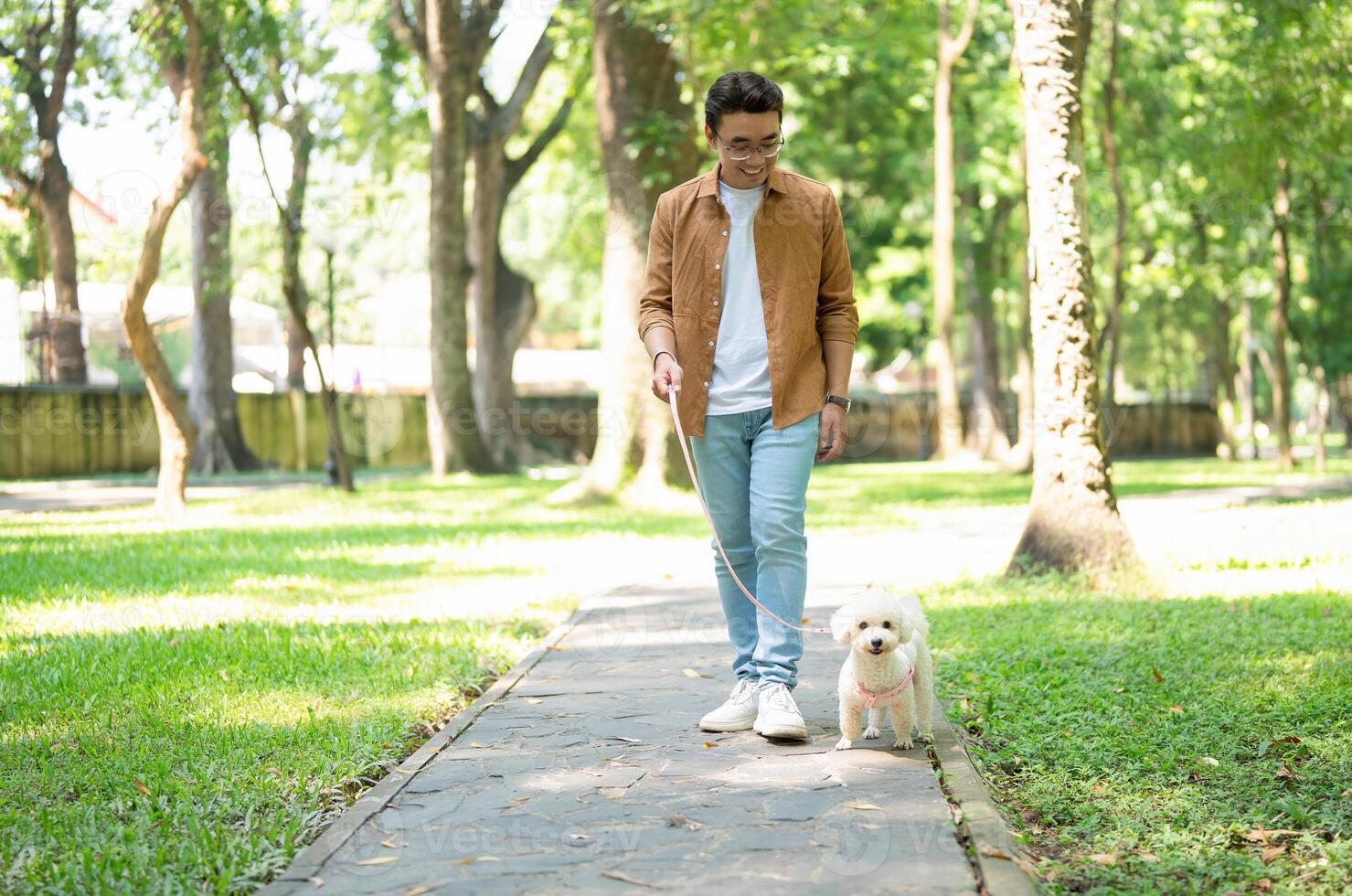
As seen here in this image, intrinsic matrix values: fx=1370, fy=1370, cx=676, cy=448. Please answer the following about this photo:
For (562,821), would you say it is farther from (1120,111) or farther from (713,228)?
(1120,111)

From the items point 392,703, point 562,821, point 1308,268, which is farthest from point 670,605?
point 1308,268

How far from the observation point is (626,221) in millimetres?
15914

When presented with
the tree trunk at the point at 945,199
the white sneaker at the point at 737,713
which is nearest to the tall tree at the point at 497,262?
the tree trunk at the point at 945,199

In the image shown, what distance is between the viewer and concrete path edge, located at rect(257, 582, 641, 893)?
368 centimetres

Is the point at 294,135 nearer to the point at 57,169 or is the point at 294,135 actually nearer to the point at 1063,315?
the point at 57,169

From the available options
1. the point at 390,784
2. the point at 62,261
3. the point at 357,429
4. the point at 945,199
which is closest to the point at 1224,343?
the point at 945,199

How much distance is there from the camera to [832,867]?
11.8 ft

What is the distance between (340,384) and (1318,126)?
37027 mm

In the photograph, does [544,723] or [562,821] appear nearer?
[562,821]

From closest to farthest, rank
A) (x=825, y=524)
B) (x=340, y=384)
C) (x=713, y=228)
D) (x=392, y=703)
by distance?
(x=713, y=228)
(x=392, y=703)
(x=825, y=524)
(x=340, y=384)

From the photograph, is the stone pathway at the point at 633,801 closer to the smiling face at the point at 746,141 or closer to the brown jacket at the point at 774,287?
the brown jacket at the point at 774,287

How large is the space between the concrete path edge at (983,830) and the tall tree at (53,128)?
1654 cm

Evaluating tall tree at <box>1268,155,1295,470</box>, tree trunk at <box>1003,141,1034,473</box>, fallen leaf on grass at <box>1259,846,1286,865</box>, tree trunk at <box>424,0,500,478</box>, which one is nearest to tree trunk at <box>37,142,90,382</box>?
tree trunk at <box>424,0,500,478</box>

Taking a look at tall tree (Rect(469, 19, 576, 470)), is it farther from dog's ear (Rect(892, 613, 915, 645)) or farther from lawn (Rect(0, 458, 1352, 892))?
dog's ear (Rect(892, 613, 915, 645))
